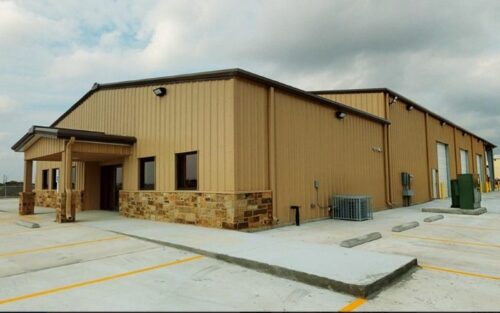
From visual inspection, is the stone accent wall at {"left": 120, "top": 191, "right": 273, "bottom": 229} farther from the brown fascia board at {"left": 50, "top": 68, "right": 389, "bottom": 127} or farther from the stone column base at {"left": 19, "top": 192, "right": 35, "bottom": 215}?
the stone column base at {"left": 19, "top": 192, "right": 35, "bottom": 215}

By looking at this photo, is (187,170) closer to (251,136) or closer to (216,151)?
(216,151)

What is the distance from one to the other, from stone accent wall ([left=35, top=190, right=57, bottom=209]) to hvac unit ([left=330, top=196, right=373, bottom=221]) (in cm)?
1459

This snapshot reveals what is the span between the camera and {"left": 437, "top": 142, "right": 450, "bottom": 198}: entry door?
2610 cm

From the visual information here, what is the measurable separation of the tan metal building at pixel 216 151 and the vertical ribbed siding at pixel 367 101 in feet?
0.51

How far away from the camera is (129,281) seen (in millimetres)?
5312

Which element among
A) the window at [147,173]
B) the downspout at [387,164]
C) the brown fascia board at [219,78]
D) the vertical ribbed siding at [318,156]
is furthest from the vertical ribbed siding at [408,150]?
the window at [147,173]

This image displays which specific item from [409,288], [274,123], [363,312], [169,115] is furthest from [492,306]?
[169,115]

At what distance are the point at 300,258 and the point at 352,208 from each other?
7.30 metres

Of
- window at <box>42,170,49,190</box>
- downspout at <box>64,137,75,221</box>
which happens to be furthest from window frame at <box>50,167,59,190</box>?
downspout at <box>64,137,75,221</box>

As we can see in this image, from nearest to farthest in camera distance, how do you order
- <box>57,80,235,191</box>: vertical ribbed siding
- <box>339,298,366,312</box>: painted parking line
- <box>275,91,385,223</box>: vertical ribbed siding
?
<box>339,298,366,312</box>: painted parking line
<box>57,80,235,191</box>: vertical ribbed siding
<box>275,91,385,223</box>: vertical ribbed siding

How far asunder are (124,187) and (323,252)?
32.3 feet

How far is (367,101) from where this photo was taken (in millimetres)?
19203

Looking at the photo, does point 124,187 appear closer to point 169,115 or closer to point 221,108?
point 169,115

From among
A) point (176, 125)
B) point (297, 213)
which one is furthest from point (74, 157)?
point (297, 213)
